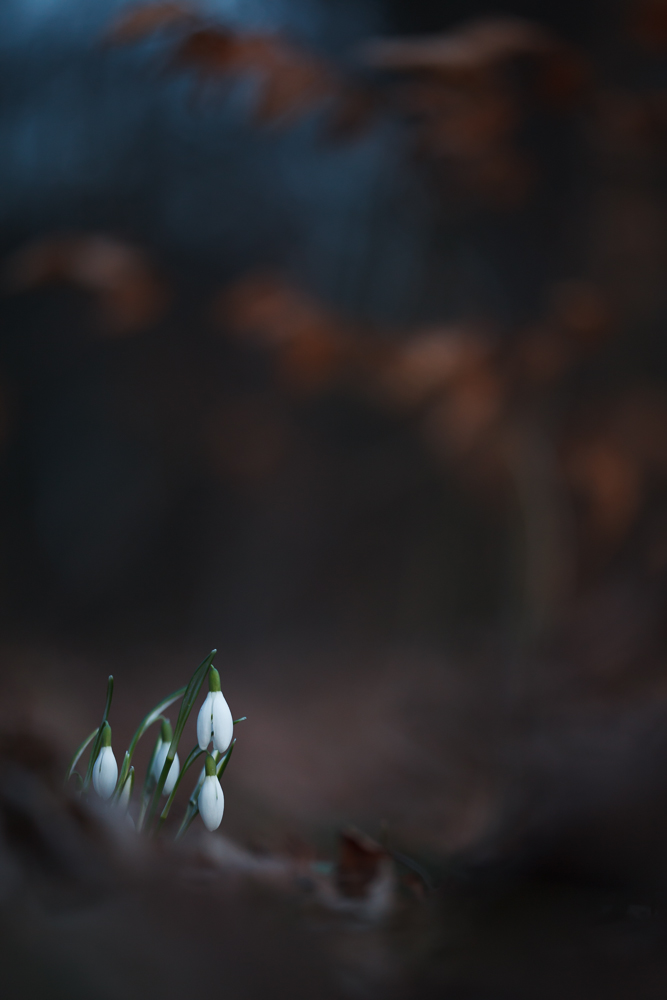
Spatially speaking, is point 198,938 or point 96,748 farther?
point 96,748

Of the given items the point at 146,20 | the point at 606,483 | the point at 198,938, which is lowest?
the point at 198,938

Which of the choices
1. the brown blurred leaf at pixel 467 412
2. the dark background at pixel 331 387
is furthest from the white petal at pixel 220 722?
the brown blurred leaf at pixel 467 412

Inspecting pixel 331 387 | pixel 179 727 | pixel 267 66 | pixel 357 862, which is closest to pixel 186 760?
pixel 179 727

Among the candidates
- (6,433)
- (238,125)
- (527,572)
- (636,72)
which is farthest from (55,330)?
(636,72)

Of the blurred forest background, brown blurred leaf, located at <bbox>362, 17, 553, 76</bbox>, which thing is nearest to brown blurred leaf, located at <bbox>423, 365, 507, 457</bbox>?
the blurred forest background

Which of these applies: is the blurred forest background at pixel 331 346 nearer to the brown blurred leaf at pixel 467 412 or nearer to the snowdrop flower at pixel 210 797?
the brown blurred leaf at pixel 467 412

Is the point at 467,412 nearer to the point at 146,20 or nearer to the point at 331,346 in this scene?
the point at 331,346

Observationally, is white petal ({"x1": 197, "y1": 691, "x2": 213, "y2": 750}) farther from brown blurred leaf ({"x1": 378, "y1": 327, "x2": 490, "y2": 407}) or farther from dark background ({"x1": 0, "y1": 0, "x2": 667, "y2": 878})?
brown blurred leaf ({"x1": 378, "y1": 327, "x2": 490, "y2": 407})
